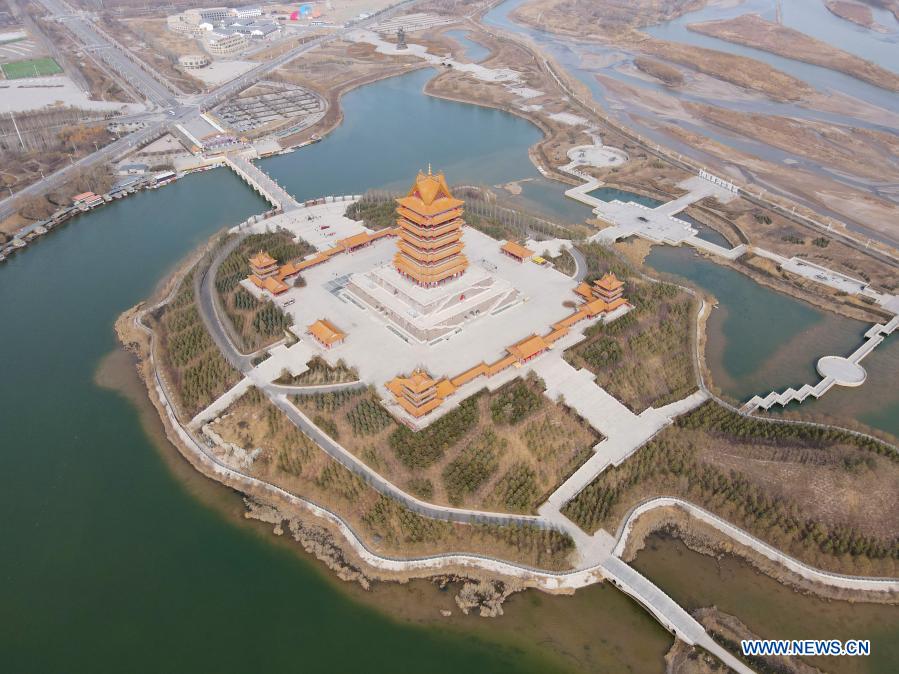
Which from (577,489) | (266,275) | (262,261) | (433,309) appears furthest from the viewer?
(266,275)

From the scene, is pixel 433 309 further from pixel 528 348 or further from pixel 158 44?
pixel 158 44

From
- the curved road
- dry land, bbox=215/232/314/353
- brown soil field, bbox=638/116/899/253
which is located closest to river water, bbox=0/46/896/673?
the curved road

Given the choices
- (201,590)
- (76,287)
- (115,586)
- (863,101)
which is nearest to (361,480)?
(201,590)

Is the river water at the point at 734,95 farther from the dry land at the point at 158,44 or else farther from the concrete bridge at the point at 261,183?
the dry land at the point at 158,44

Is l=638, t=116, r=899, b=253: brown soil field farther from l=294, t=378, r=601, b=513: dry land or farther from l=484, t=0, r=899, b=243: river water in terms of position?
l=294, t=378, r=601, b=513: dry land

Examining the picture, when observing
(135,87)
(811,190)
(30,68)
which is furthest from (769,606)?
(30,68)

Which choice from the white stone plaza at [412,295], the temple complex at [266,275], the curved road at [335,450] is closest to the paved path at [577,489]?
the curved road at [335,450]

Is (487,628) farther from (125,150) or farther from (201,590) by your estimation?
(125,150)

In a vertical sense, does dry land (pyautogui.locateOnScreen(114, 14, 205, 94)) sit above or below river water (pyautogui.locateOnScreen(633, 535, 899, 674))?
above
